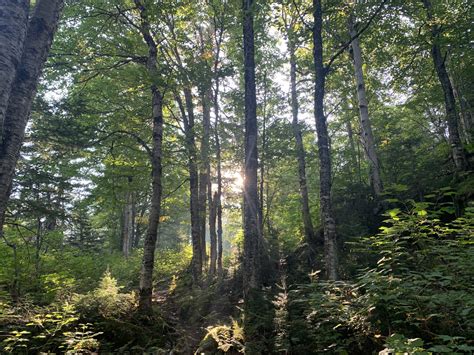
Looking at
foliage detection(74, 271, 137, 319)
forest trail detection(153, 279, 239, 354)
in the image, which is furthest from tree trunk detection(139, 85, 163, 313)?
forest trail detection(153, 279, 239, 354)

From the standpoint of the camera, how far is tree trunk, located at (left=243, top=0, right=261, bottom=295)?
852cm

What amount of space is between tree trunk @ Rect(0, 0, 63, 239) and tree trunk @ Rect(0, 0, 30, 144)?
22 cm

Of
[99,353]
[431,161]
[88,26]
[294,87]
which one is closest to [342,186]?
[431,161]

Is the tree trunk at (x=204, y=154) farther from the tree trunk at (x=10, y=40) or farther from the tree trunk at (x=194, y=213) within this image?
the tree trunk at (x=10, y=40)

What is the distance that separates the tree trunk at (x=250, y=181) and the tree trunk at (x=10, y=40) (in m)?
6.43

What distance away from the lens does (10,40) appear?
355cm

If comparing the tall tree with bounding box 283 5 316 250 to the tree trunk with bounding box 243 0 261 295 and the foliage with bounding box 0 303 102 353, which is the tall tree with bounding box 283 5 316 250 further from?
the foliage with bounding box 0 303 102 353

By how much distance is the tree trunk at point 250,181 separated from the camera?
852cm

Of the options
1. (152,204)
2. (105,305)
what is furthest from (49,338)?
(152,204)

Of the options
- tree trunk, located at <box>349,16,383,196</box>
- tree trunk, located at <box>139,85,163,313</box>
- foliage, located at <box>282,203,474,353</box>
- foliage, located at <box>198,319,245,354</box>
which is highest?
tree trunk, located at <box>349,16,383,196</box>

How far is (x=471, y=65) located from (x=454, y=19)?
11.3 feet

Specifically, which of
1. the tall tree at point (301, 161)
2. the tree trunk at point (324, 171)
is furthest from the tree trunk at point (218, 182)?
the tree trunk at point (324, 171)

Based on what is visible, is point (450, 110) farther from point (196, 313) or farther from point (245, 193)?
point (196, 313)

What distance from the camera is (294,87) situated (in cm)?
1580
